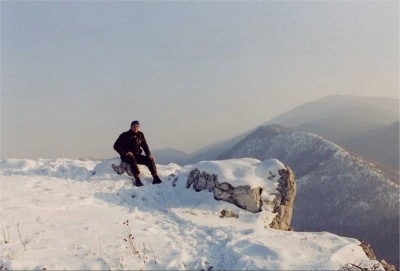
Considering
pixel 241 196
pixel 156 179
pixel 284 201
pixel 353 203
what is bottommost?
pixel 353 203

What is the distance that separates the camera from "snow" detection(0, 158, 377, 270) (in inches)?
304

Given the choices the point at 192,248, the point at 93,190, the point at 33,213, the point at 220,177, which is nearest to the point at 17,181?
the point at 93,190

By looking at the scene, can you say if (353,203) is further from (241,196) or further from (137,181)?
(241,196)

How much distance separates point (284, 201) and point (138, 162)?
20.4ft

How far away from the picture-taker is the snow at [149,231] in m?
7.71

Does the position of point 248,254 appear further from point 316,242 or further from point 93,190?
point 93,190

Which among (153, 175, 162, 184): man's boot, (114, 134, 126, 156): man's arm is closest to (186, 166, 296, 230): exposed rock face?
(153, 175, 162, 184): man's boot

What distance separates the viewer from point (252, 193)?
1366cm

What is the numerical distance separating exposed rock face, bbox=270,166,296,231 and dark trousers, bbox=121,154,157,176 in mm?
5002

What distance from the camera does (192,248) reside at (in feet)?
28.2

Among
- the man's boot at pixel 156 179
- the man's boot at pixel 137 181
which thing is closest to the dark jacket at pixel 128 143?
the man's boot at pixel 156 179

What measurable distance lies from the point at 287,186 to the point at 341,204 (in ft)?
562

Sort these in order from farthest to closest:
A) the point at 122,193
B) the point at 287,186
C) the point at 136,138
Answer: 1. the point at 136,138
2. the point at 287,186
3. the point at 122,193

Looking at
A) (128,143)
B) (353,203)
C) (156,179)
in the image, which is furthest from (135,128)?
(353,203)
